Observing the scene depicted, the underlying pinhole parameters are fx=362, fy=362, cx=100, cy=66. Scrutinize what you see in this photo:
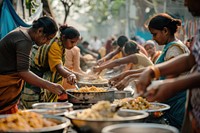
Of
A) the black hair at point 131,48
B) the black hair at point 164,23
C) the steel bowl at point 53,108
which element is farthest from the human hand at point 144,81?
the black hair at point 131,48

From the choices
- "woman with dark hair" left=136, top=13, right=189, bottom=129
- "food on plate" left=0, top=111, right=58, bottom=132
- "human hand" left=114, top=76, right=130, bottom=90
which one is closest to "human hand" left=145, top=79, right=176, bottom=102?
"food on plate" left=0, top=111, right=58, bottom=132

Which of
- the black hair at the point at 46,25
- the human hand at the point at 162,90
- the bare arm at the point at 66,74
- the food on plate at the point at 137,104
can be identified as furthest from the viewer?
the bare arm at the point at 66,74

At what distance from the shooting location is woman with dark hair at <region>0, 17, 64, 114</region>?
424 cm

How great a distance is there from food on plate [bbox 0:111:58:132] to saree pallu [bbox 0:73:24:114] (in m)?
1.45

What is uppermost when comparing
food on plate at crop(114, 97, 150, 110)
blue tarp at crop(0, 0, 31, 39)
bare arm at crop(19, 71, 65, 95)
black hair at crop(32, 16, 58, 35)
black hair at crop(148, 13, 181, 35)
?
blue tarp at crop(0, 0, 31, 39)

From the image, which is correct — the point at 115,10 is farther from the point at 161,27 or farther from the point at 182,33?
the point at 161,27

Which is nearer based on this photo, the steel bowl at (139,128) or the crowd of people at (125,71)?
the steel bowl at (139,128)

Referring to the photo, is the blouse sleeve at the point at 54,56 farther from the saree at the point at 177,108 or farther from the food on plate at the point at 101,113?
the food on plate at the point at 101,113

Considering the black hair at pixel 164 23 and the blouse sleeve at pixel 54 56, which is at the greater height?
the black hair at pixel 164 23

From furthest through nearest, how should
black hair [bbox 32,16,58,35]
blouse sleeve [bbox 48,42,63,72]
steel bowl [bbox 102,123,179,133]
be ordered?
blouse sleeve [bbox 48,42,63,72] → black hair [bbox 32,16,58,35] → steel bowl [bbox 102,123,179,133]

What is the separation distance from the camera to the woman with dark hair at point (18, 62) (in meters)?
4.24

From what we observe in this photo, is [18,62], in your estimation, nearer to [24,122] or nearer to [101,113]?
[24,122]

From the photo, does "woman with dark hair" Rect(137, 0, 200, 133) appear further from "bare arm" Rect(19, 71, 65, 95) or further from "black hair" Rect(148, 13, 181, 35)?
"bare arm" Rect(19, 71, 65, 95)

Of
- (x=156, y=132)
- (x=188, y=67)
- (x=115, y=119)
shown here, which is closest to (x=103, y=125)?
(x=115, y=119)
